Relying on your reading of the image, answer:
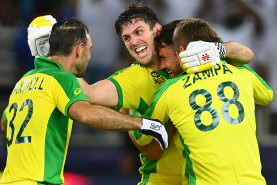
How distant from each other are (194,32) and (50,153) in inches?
51.1

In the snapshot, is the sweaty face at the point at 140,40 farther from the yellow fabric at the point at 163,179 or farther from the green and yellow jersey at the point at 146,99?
the yellow fabric at the point at 163,179

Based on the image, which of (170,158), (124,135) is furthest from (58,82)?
(124,135)

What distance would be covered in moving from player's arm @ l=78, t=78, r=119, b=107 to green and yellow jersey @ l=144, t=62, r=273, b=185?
704 millimetres

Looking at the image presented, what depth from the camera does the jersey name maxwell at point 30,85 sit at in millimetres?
4526

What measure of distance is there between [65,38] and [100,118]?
69 cm

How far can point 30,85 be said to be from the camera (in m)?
4.58

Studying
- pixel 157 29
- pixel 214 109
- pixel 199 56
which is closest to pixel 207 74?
pixel 199 56

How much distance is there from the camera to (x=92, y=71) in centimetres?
950

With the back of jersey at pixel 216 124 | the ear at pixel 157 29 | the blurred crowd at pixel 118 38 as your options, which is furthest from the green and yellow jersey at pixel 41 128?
the blurred crowd at pixel 118 38

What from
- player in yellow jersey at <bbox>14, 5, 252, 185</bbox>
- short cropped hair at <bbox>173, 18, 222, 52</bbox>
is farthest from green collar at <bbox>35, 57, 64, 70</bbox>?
short cropped hair at <bbox>173, 18, 222, 52</bbox>

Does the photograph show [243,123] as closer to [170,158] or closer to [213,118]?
[213,118]

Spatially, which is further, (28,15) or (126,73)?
(28,15)

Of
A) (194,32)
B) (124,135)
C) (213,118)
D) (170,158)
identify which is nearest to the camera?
(213,118)

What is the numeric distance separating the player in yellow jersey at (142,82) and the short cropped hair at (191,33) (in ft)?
1.10
